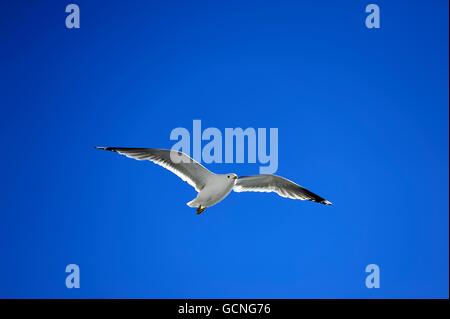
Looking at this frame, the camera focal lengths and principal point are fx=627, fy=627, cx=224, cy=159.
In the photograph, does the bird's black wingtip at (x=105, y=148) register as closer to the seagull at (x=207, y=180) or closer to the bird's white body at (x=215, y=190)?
the seagull at (x=207, y=180)

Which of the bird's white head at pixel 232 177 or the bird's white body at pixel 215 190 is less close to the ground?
the bird's white head at pixel 232 177

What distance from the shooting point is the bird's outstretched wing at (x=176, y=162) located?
24.0ft

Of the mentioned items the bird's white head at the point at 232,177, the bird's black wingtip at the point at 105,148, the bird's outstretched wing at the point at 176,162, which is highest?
the bird's black wingtip at the point at 105,148

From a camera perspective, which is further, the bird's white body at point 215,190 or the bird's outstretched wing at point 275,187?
the bird's outstretched wing at point 275,187

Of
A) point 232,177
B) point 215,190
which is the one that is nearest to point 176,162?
point 215,190

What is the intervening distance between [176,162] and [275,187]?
4.49ft

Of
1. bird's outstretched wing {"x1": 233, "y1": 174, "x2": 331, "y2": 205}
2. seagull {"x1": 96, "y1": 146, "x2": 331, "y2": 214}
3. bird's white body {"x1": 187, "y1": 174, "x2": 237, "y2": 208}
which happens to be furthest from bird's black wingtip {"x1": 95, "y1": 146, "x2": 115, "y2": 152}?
bird's outstretched wing {"x1": 233, "y1": 174, "x2": 331, "y2": 205}

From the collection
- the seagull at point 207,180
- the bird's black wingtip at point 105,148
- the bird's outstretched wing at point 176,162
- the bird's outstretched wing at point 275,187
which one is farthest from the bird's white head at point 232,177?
the bird's black wingtip at point 105,148

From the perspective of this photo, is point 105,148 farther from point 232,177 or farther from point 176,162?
point 232,177

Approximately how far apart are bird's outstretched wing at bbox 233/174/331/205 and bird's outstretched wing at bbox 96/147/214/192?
55 cm

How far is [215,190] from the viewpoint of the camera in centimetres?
717
